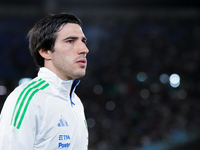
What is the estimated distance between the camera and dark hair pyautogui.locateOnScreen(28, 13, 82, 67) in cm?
185

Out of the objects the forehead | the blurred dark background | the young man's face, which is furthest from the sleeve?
the blurred dark background

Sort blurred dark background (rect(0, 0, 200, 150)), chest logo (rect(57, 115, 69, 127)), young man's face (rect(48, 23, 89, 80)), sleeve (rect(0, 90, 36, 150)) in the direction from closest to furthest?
sleeve (rect(0, 90, 36, 150))
chest logo (rect(57, 115, 69, 127))
young man's face (rect(48, 23, 89, 80))
blurred dark background (rect(0, 0, 200, 150))

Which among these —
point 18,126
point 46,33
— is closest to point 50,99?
point 18,126

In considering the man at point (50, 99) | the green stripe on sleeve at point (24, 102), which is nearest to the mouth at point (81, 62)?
the man at point (50, 99)

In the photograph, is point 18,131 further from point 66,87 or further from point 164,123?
point 164,123

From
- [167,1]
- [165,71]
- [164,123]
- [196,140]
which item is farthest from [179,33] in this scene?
[196,140]

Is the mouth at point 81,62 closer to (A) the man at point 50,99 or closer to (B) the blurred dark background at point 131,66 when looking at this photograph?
(A) the man at point 50,99

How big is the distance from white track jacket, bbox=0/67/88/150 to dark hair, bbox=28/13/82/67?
0.15 m

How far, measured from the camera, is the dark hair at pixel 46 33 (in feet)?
6.07

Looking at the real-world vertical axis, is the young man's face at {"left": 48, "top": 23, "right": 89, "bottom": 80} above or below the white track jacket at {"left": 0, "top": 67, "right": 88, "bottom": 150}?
above

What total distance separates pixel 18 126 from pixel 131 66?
33.8 feet

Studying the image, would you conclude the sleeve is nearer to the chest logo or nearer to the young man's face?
the chest logo

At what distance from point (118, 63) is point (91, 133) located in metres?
3.52

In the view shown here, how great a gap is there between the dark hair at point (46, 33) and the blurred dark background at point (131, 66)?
6867 mm
